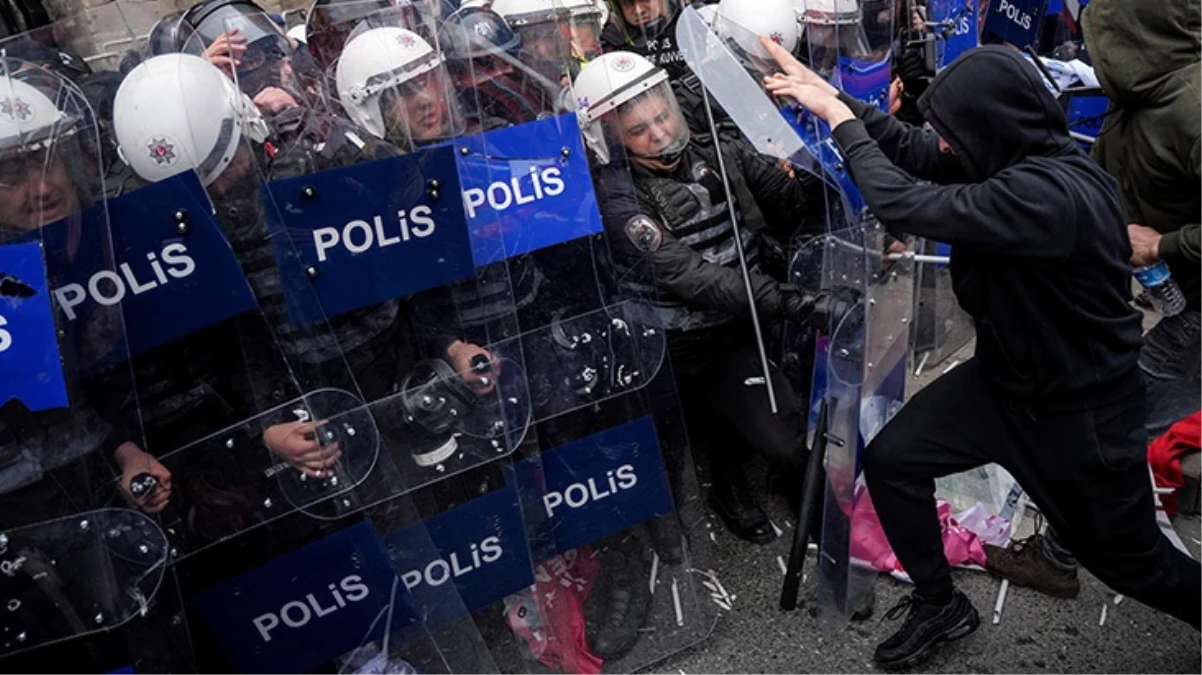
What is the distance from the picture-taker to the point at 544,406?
119 inches

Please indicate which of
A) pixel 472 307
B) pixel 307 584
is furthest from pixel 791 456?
pixel 307 584

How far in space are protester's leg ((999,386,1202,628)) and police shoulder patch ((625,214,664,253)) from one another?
4.24 ft

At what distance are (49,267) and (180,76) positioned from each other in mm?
714

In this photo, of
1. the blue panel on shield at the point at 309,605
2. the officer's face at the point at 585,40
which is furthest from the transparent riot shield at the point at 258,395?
the officer's face at the point at 585,40

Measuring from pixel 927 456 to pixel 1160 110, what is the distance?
1.56 meters

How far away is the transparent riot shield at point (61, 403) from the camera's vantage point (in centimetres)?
220

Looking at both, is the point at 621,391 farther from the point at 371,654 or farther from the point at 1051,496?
the point at 1051,496

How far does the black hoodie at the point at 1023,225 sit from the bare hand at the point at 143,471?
1.99m

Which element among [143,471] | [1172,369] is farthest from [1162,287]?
[143,471]

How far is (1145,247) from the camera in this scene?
3545 millimetres

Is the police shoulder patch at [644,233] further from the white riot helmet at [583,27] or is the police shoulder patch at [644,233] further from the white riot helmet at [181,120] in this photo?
the white riot helmet at [181,120]

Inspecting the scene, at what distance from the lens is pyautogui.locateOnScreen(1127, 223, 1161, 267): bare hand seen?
3.52 meters

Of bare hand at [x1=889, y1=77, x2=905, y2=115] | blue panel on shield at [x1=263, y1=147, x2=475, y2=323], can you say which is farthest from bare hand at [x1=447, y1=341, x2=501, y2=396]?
bare hand at [x1=889, y1=77, x2=905, y2=115]

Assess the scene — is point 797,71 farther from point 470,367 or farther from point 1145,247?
point 1145,247
